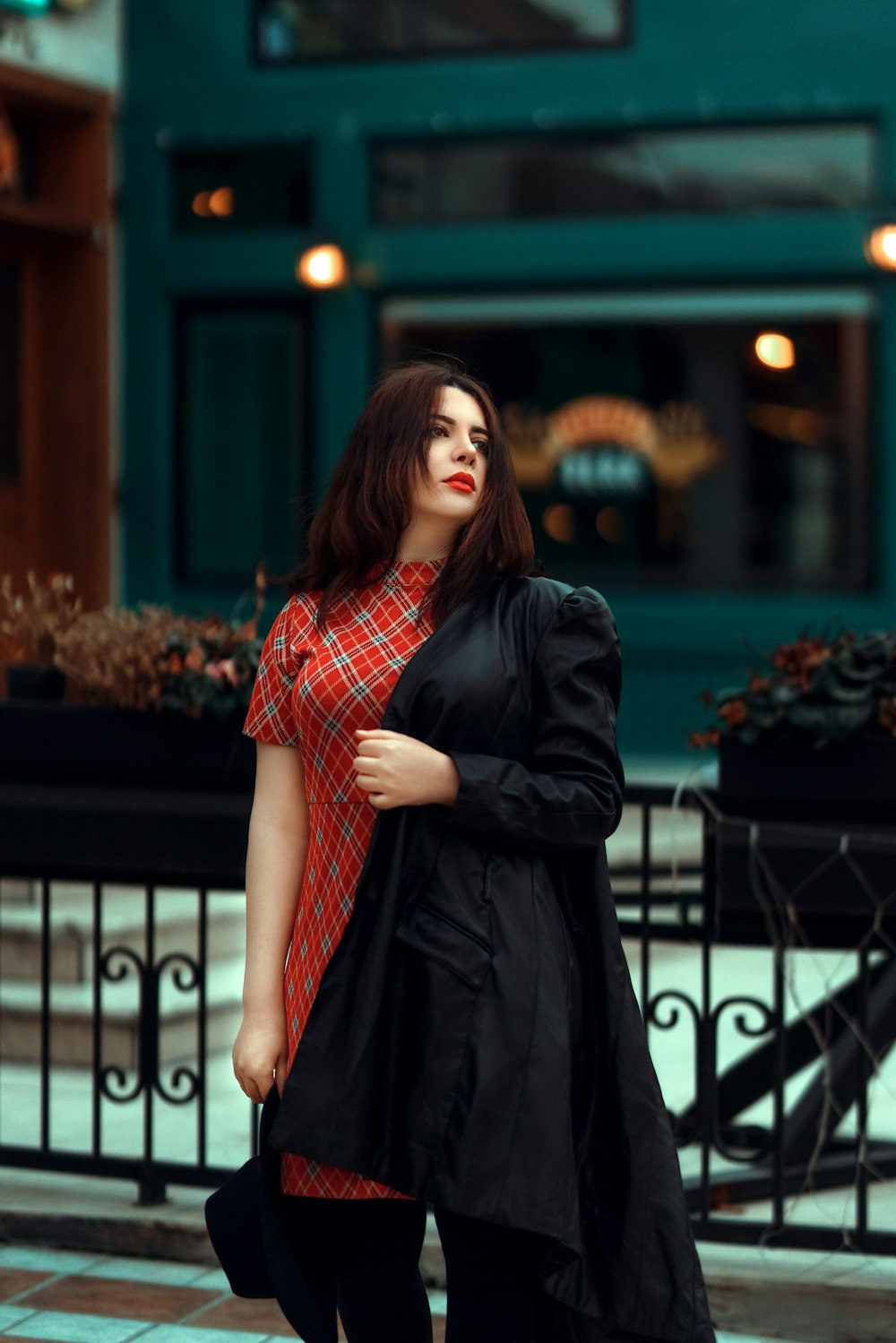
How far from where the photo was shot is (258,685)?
9.91 ft

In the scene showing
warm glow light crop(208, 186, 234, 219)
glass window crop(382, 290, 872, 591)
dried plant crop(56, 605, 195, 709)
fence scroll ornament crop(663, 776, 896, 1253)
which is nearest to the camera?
fence scroll ornament crop(663, 776, 896, 1253)

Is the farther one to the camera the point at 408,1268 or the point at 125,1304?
the point at 125,1304

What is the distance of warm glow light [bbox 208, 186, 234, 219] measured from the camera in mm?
12109

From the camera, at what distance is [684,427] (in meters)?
11.6

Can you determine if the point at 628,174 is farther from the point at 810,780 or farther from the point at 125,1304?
the point at 125,1304

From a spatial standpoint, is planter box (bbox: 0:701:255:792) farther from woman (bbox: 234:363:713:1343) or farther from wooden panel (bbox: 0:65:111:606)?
wooden panel (bbox: 0:65:111:606)

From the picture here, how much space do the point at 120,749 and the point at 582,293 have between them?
289 inches

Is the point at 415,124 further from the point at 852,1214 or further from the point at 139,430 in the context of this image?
the point at 852,1214

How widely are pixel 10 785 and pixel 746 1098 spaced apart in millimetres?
2097

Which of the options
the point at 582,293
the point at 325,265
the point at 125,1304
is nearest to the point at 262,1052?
the point at 125,1304

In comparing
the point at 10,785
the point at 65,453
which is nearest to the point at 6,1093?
the point at 10,785

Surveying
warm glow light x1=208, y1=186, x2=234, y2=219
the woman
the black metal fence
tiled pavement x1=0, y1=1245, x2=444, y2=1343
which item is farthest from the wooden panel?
the woman

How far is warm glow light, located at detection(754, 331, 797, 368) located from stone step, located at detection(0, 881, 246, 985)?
550cm

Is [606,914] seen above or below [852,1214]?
above
